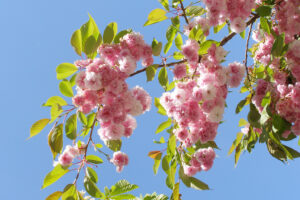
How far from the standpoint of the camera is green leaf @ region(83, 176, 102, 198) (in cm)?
195

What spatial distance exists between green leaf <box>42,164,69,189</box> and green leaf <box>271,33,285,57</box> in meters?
1.67

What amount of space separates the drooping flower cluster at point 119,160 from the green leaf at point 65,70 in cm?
81

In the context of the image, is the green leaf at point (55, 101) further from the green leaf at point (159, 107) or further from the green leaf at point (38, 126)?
the green leaf at point (159, 107)

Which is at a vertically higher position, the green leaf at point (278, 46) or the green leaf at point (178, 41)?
the green leaf at point (178, 41)

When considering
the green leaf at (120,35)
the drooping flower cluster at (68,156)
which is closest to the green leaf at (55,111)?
the drooping flower cluster at (68,156)

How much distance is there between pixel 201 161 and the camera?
224 centimetres

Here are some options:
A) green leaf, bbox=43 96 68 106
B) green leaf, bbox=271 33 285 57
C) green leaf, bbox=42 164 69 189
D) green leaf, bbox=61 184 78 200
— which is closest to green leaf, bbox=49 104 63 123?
green leaf, bbox=43 96 68 106

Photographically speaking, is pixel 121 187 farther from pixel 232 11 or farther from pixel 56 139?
pixel 232 11

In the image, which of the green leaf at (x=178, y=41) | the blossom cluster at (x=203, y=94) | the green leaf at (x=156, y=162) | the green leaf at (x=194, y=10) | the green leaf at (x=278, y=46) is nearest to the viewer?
the green leaf at (x=278, y=46)

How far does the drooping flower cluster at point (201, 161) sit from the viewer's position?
2.23m

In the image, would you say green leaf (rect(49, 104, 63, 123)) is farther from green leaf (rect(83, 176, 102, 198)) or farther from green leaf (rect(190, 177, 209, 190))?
green leaf (rect(190, 177, 209, 190))

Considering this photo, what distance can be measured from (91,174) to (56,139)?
0.38m

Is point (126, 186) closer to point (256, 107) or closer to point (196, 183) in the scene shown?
point (196, 183)

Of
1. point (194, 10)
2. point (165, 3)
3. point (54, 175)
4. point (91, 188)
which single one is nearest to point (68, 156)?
point (54, 175)
